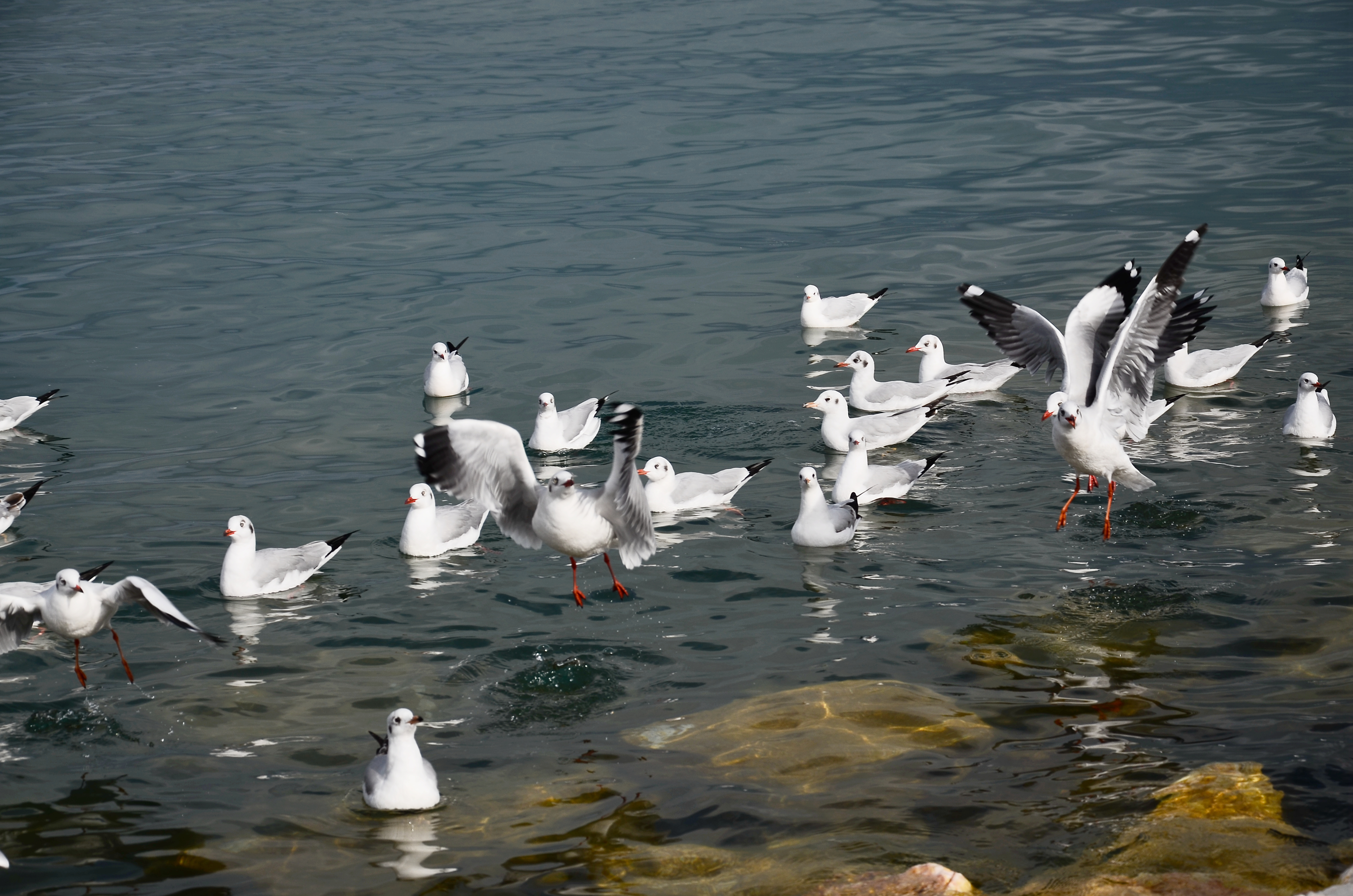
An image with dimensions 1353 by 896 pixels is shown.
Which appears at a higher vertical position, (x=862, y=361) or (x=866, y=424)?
(x=862, y=361)

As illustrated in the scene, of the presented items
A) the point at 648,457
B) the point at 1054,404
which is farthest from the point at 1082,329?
the point at 648,457

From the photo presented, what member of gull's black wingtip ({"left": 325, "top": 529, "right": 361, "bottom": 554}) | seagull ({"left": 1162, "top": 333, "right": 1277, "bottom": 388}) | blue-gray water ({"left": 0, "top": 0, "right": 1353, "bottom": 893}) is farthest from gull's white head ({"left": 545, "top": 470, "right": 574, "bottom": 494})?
seagull ({"left": 1162, "top": 333, "right": 1277, "bottom": 388})

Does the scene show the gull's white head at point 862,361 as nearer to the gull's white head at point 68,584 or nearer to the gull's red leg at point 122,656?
the gull's red leg at point 122,656

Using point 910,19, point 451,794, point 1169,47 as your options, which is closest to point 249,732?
point 451,794

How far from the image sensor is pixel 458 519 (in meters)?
12.7

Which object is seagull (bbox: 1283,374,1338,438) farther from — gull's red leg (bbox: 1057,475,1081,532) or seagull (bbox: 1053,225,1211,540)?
gull's red leg (bbox: 1057,475,1081,532)

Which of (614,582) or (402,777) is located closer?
(402,777)

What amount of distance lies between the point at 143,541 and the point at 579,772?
20.9 feet

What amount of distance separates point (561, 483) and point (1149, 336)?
602 centimetres

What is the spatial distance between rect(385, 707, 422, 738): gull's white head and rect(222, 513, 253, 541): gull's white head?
160 inches

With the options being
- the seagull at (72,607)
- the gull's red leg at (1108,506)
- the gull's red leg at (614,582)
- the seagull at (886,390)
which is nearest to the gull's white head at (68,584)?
the seagull at (72,607)

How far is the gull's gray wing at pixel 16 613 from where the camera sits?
32.3 feet

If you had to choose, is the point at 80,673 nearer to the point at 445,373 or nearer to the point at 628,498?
the point at 628,498

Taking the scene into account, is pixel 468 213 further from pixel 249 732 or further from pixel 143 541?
pixel 249 732
